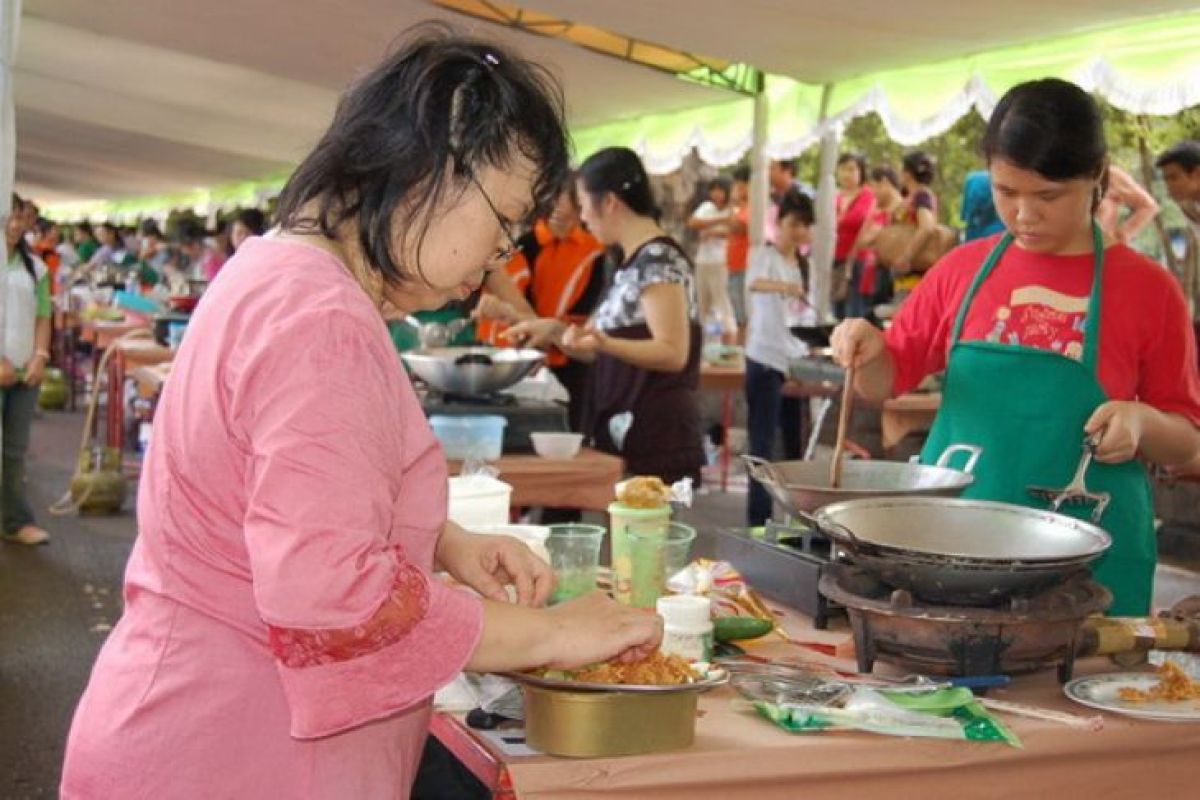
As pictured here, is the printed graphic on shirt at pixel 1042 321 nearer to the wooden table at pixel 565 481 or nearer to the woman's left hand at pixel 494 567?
the woman's left hand at pixel 494 567

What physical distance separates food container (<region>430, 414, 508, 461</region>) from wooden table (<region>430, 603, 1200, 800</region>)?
2.20m

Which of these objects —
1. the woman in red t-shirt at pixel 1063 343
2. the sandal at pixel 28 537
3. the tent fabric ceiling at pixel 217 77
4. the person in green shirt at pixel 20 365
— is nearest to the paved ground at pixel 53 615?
the sandal at pixel 28 537

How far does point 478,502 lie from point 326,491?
1.43 metres

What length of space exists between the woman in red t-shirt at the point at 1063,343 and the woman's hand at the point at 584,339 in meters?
1.39

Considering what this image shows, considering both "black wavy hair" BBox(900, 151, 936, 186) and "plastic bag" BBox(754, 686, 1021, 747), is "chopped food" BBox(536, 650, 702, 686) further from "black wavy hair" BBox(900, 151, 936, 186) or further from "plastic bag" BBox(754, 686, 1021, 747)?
"black wavy hair" BBox(900, 151, 936, 186)

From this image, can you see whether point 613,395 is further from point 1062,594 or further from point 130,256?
point 130,256

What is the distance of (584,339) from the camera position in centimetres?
399

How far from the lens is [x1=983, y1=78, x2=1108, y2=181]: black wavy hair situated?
2443mm

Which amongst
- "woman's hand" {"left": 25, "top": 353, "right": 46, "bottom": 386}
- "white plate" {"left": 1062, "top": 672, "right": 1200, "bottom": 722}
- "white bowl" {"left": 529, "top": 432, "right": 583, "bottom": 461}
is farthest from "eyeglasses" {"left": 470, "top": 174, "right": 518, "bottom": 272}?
"woman's hand" {"left": 25, "top": 353, "right": 46, "bottom": 386}

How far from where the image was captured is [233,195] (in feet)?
70.9

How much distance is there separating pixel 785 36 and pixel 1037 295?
5.49 metres

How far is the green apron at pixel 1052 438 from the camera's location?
2.56 meters

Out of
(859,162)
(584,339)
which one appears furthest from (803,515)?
(859,162)

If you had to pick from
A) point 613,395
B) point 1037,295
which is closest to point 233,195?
point 613,395
